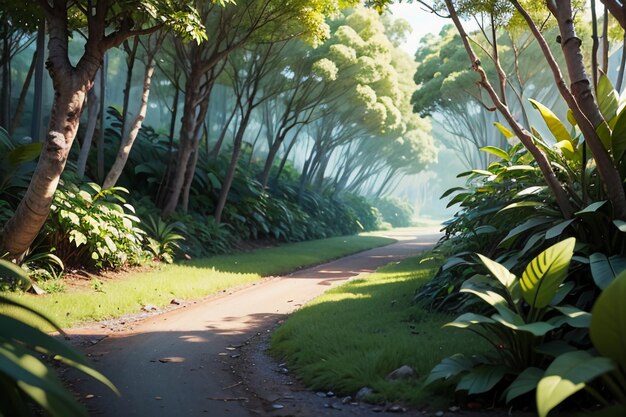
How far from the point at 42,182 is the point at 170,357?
3.09 meters

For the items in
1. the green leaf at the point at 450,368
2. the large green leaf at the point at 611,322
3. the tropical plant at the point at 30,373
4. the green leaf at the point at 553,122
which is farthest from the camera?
the green leaf at the point at 553,122

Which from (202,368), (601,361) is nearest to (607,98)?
(601,361)

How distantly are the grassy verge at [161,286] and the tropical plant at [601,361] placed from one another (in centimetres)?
332

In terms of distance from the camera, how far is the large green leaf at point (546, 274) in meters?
3.80

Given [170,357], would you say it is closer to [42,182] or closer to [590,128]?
[42,182]

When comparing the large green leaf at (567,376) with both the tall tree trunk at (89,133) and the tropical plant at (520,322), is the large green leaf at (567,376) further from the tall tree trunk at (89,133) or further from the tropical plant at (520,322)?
the tall tree trunk at (89,133)

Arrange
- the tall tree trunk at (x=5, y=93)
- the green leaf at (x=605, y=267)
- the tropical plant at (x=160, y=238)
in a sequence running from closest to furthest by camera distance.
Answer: the green leaf at (x=605, y=267)
the tropical plant at (x=160, y=238)
the tall tree trunk at (x=5, y=93)

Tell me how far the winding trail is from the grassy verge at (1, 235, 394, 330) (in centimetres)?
44

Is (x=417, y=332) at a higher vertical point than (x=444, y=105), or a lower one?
lower

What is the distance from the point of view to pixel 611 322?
2922mm

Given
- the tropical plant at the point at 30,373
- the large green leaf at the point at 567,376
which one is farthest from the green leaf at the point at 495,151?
the tropical plant at the point at 30,373

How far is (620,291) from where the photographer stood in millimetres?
2857

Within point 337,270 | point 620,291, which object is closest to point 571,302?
point 620,291

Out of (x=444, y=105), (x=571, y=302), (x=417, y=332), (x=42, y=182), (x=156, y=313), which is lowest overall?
(x=156, y=313)
